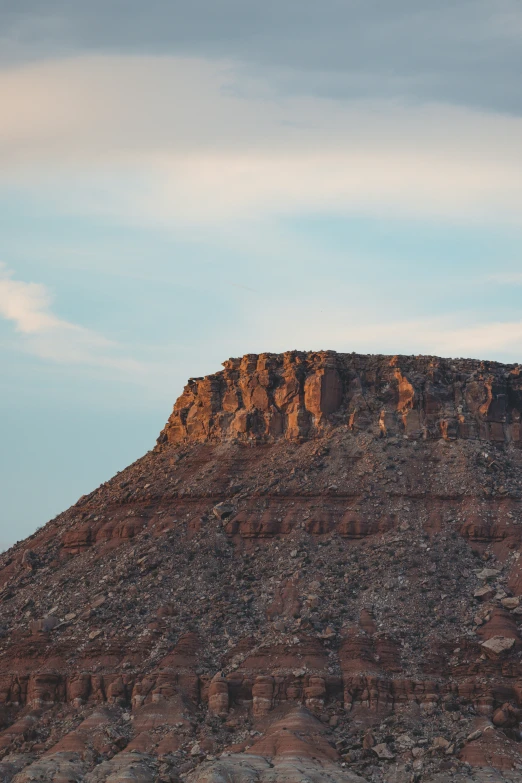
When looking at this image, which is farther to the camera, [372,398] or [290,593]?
[372,398]

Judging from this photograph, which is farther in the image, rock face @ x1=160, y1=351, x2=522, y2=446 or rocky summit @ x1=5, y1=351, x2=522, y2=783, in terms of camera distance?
rock face @ x1=160, y1=351, x2=522, y2=446

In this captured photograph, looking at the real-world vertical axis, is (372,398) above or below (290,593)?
above

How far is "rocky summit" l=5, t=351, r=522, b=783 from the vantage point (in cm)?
11019

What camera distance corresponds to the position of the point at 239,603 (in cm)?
12319

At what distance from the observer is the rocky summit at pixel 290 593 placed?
11019 cm

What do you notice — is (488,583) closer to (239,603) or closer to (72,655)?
(239,603)

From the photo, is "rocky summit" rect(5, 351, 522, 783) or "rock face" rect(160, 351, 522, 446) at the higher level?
"rock face" rect(160, 351, 522, 446)

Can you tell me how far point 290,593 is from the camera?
122 meters

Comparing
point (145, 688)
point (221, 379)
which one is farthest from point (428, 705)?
point (221, 379)

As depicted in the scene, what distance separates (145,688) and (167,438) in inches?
1373

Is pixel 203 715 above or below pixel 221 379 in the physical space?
below

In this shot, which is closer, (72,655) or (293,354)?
(72,655)

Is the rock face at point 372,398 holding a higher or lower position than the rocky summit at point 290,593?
higher

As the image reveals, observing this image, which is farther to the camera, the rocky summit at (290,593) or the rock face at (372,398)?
the rock face at (372,398)
